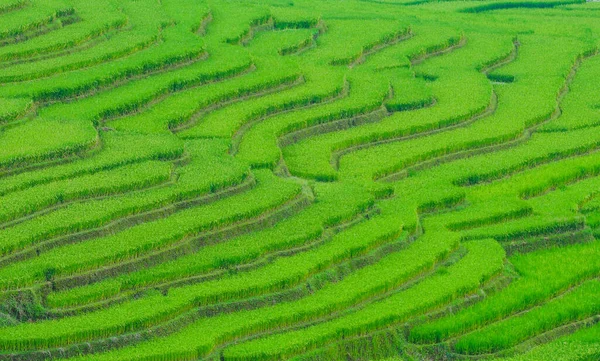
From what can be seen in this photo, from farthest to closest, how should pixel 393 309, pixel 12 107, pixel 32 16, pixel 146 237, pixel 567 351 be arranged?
pixel 32 16 < pixel 12 107 < pixel 146 237 < pixel 393 309 < pixel 567 351

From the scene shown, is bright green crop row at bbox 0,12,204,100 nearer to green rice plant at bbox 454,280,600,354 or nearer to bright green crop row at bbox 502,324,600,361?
green rice plant at bbox 454,280,600,354

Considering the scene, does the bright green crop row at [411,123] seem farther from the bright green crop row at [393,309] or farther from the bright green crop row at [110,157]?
the bright green crop row at [393,309]

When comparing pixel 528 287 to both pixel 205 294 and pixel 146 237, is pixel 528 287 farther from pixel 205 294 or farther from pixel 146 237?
pixel 146 237

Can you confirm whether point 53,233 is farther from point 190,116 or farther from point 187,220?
point 190,116

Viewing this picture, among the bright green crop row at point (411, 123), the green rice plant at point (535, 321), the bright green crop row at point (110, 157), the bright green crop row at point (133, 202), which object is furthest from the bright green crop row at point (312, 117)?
the green rice plant at point (535, 321)

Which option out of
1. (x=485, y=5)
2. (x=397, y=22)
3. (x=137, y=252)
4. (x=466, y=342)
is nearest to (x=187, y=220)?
(x=137, y=252)

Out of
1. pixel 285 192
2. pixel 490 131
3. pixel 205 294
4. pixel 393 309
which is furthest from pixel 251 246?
pixel 490 131

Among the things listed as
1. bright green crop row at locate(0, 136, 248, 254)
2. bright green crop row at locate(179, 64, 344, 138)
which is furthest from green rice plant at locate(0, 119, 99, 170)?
bright green crop row at locate(179, 64, 344, 138)

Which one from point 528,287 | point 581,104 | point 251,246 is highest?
point 251,246
